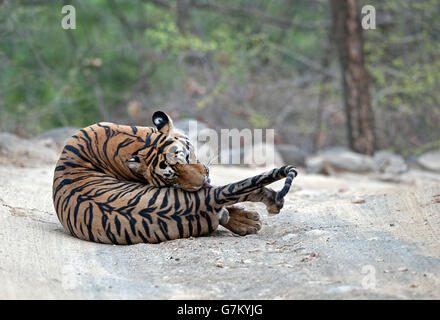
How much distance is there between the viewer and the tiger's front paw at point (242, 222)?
4945 millimetres

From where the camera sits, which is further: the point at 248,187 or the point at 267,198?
the point at 267,198

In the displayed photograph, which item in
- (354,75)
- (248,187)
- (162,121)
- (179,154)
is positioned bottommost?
(248,187)

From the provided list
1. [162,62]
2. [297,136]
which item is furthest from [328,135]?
[162,62]

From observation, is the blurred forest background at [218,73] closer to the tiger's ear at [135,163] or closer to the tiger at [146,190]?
the tiger at [146,190]

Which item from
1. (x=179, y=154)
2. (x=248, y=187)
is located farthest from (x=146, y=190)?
(x=248, y=187)

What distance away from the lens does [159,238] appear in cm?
462

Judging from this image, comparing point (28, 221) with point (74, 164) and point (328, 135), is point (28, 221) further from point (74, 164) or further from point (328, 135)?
point (328, 135)

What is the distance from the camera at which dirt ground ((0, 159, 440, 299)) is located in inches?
136

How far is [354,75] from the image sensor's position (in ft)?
36.9

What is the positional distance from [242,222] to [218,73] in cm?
943

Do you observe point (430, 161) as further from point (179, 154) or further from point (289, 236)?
point (179, 154)

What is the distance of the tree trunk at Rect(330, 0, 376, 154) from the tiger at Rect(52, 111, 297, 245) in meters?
6.86

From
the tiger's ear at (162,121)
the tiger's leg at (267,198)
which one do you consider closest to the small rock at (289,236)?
the tiger's leg at (267,198)

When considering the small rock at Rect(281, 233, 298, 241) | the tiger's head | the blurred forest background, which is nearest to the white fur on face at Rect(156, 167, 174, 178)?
the tiger's head
